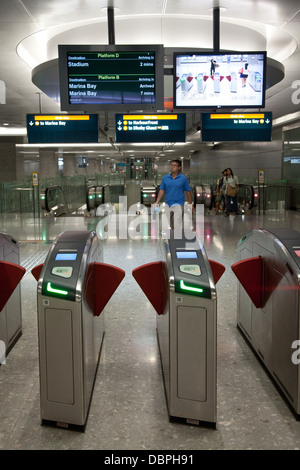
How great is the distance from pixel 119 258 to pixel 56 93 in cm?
471

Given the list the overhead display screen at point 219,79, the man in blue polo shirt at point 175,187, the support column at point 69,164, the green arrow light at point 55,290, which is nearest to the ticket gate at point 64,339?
the green arrow light at point 55,290

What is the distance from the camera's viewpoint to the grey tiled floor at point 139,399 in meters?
2.75

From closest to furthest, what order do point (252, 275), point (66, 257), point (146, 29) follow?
point (66, 257) < point (252, 275) < point (146, 29)

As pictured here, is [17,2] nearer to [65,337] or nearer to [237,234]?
[65,337]

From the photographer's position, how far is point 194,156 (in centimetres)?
3872

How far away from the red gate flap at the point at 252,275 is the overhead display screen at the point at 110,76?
114 inches

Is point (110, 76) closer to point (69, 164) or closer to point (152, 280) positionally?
point (152, 280)

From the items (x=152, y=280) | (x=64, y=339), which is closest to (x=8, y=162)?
(x=152, y=280)

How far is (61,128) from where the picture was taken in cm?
902

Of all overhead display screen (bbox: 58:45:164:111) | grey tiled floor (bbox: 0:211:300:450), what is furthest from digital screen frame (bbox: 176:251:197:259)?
overhead display screen (bbox: 58:45:164:111)

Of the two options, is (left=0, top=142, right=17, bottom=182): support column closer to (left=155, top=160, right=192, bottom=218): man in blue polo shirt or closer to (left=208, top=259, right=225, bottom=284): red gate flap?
(left=155, top=160, right=192, bottom=218): man in blue polo shirt

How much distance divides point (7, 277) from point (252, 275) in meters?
1.99

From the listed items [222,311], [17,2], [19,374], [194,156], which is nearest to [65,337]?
[19,374]

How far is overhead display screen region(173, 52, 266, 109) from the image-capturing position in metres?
6.00
